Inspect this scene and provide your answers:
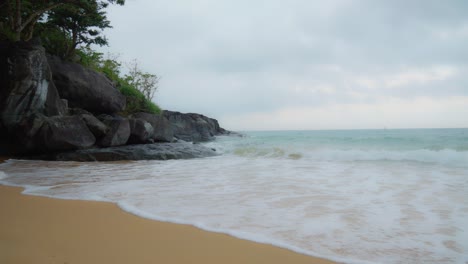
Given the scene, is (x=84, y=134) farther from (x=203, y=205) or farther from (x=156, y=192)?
(x=203, y=205)

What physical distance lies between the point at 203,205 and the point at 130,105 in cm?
1494

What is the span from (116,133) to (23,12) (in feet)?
23.0

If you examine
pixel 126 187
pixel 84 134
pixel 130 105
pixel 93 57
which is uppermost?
pixel 93 57

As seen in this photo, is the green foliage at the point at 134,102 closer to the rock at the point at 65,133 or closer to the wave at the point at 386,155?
the rock at the point at 65,133

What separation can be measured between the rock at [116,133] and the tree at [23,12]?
4.78 m

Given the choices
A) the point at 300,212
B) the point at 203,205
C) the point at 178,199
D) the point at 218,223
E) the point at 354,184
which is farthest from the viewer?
the point at 354,184

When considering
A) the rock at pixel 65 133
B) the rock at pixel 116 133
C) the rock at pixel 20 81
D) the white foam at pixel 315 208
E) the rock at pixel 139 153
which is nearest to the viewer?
the white foam at pixel 315 208

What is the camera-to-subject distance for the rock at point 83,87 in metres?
12.7

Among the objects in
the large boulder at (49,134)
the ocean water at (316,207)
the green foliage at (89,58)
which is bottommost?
the ocean water at (316,207)

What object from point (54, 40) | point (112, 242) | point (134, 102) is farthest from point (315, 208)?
point (134, 102)

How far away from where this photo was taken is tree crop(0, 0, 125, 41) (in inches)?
435

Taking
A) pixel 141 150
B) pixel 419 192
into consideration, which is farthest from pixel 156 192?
pixel 141 150

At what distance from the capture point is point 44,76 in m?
10.8

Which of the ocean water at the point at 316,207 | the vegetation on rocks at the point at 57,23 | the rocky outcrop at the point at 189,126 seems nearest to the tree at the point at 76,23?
the vegetation on rocks at the point at 57,23
